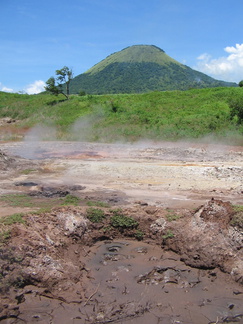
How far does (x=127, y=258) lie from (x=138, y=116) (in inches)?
972

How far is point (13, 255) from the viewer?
6.88m

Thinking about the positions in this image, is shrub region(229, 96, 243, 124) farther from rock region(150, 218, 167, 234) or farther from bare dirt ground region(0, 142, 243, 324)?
rock region(150, 218, 167, 234)

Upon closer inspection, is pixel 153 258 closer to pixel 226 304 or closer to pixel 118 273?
pixel 118 273

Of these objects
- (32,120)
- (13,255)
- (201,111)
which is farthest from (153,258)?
(32,120)

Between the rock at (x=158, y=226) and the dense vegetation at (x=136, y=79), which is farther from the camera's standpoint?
the dense vegetation at (x=136, y=79)

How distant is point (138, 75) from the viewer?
10225 centimetres

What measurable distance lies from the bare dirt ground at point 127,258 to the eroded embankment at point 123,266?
0.07 feet

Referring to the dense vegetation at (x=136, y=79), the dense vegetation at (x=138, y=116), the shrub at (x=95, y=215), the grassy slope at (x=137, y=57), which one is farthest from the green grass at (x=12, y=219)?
the grassy slope at (x=137, y=57)

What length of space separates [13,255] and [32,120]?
31.5 meters

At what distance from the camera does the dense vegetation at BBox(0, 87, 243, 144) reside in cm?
2752

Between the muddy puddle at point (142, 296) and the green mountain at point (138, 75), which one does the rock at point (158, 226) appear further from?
the green mountain at point (138, 75)

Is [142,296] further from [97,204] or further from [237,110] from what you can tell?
[237,110]

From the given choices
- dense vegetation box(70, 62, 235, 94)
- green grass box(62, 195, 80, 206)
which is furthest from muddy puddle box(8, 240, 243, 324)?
dense vegetation box(70, 62, 235, 94)

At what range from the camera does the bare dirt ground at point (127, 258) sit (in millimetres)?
6113
